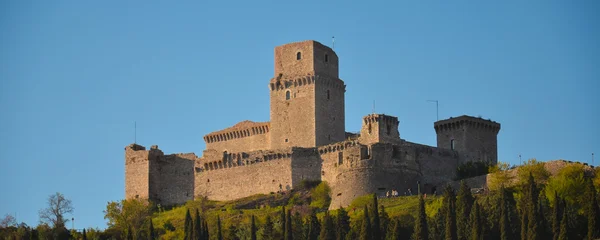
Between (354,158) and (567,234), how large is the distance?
22.2 metres

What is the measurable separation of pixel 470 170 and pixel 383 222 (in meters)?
17.6

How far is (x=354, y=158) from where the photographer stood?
433ft

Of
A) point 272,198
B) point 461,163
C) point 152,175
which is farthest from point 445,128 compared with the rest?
point 152,175

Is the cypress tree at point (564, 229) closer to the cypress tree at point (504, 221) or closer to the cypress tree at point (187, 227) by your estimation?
the cypress tree at point (504, 221)

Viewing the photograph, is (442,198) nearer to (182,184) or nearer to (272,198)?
(272,198)

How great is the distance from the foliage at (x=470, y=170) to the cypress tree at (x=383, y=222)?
15305 millimetres

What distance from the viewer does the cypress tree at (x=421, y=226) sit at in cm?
11831

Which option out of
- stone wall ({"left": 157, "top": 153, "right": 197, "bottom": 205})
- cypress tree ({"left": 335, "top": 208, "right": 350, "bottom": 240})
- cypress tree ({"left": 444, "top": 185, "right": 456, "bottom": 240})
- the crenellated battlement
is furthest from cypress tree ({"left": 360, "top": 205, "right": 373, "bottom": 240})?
stone wall ({"left": 157, "top": 153, "right": 197, "bottom": 205})

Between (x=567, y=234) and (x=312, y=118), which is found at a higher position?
(x=312, y=118)

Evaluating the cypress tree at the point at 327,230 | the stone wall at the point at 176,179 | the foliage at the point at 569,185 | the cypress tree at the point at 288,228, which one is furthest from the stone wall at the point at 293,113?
the foliage at the point at 569,185

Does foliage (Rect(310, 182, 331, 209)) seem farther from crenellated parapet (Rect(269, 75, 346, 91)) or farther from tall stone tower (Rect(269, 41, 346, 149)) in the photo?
crenellated parapet (Rect(269, 75, 346, 91))

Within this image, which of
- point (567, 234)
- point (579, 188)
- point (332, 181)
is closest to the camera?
point (567, 234)

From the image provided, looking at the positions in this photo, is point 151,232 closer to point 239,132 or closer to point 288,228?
point 288,228

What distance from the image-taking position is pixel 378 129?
438ft
